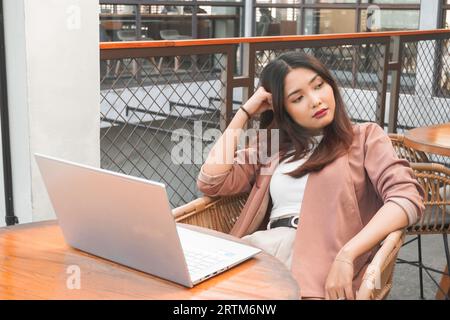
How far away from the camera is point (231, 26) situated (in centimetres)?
954

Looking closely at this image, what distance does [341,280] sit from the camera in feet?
4.93

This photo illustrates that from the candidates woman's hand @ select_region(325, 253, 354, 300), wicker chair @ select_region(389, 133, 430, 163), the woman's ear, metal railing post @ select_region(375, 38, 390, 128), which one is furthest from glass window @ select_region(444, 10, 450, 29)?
woman's hand @ select_region(325, 253, 354, 300)

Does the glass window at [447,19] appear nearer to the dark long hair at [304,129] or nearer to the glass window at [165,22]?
the glass window at [165,22]

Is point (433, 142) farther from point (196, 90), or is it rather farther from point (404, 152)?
point (196, 90)

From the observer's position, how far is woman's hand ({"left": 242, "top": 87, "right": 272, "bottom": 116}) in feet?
6.33

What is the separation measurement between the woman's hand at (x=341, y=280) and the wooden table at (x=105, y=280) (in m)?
0.19

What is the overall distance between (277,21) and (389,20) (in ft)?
6.43

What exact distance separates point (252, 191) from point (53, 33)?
818 millimetres

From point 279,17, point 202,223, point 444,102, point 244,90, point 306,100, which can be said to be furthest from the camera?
point 279,17

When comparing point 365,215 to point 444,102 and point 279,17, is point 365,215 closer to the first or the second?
point 444,102

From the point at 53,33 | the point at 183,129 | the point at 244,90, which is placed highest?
the point at 53,33

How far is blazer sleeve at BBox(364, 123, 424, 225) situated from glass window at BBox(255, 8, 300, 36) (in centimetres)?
729

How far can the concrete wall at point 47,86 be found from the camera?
2.02 metres

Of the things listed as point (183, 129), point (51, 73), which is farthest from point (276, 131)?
point (183, 129)
